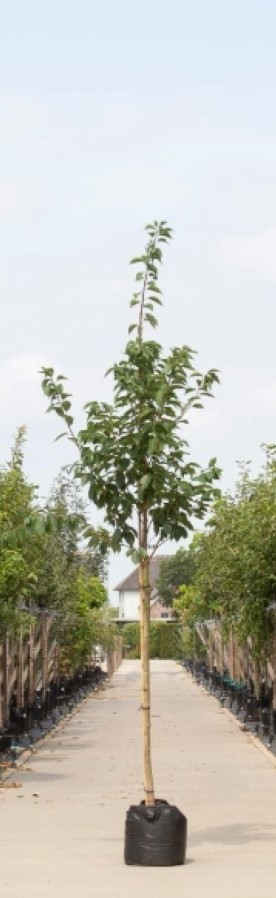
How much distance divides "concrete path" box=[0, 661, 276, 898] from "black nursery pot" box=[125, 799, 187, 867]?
113 millimetres

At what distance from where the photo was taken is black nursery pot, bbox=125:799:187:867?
11.9 metres

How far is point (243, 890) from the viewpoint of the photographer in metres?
10.7

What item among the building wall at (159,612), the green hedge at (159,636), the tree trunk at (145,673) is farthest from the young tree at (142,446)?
the building wall at (159,612)

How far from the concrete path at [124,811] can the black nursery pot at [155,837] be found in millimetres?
113

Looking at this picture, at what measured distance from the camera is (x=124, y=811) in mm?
15938

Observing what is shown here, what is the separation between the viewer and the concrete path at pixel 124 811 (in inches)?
437

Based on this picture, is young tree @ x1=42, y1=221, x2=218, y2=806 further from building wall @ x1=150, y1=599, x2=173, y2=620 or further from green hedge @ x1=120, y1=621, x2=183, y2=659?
building wall @ x1=150, y1=599, x2=173, y2=620

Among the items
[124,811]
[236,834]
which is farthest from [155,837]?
[124,811]

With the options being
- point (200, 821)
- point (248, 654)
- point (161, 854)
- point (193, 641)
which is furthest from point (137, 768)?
point (193, 641)

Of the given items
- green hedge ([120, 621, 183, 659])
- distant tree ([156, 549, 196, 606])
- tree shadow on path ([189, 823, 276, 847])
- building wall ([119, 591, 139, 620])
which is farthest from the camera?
building wall ([119, 591, 139, 620])

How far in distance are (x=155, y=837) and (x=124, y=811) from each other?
13.3 feet

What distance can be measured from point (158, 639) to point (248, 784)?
90.2m

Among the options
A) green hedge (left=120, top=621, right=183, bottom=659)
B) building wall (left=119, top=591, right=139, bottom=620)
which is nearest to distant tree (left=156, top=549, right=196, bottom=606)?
green hedge (left=120, top=621, right=183, bottom=659)

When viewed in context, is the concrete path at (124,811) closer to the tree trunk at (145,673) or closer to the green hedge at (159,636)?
the tree trunk at (145,673)
